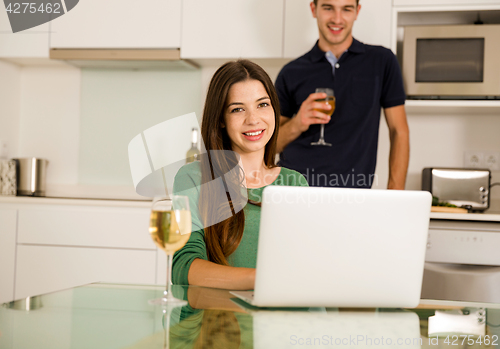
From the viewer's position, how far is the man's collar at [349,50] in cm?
201

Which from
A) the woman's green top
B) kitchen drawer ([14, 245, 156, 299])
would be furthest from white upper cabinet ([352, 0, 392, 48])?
kitchen drawer ([14, 245, 156, 299])

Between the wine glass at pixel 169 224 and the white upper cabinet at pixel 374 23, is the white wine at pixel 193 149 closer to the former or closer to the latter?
the white upper cabinet at pixel 374 23

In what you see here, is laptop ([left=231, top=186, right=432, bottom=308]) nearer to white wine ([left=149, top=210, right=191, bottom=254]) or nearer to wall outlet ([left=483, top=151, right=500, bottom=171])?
white wine ([left=149, top=210, right=191, bottom=254])

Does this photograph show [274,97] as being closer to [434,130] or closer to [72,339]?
[72,339]

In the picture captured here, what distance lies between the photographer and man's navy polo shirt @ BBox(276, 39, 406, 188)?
78.0 inches

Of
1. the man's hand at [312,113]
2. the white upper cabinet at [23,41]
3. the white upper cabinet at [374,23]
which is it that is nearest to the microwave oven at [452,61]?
the white upper cabinet at [374,23]

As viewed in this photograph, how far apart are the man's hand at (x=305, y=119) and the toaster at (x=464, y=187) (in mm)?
709

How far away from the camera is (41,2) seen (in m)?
2.51

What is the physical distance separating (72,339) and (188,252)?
1.44 ft

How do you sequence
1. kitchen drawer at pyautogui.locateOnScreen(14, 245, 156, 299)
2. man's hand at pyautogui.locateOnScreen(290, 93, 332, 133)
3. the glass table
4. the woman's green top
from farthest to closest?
kitchen drawer at pyautogui.locateOnScreen(14, 245, 156, 299)
man's hand at pyautogui.locateOnScreen(290, 93, 332, 133)
the woman's green top
the glass table

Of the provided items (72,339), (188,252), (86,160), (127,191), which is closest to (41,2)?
(86,160)

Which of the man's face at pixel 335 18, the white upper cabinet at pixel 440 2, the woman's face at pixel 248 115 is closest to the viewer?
the woman's face at pixel 248 115

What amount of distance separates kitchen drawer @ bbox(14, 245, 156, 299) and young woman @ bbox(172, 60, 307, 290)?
1096mm

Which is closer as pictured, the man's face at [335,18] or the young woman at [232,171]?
the young woman at [232,171]
